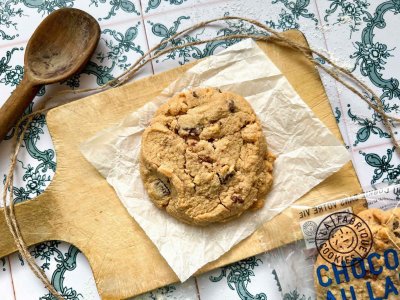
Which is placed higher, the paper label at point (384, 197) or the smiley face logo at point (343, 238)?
the paper label at point (384, 197)

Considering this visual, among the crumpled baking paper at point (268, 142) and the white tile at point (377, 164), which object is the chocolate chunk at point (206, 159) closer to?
the crumpled baking paper at point (268, 142)

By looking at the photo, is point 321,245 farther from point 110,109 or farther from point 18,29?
point 18,29

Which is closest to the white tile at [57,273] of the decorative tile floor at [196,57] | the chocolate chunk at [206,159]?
the decorative tile floor at [196,57]

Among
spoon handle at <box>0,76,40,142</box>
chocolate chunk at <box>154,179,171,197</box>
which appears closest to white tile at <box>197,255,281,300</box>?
chocolate chunk at <box>154,179,171,197</box>

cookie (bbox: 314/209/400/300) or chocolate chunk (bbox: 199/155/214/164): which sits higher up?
chocolate chunk (bbox: 199/155/214/164)

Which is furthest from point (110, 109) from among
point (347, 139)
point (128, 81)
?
point (347, 139)

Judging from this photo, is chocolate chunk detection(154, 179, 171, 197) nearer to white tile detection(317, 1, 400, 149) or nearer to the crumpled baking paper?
the crumpled baking paper
